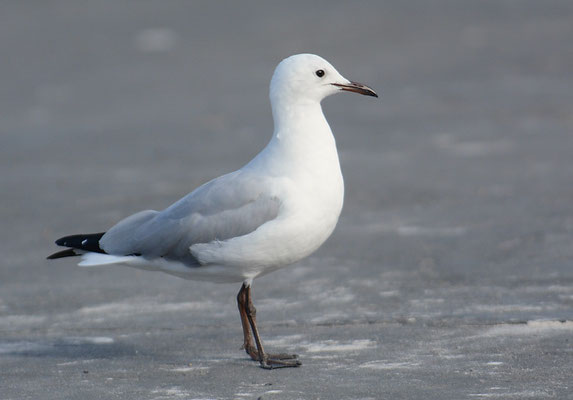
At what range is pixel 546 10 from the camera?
15.5 meters

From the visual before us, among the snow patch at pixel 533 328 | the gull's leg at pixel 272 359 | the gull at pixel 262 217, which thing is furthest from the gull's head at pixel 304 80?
the snow patch at pixel 533 328

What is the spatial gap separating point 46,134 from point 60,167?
1.36 meters

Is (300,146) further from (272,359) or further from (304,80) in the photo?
(272,359)

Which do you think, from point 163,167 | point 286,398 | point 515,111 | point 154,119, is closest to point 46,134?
point 154,119

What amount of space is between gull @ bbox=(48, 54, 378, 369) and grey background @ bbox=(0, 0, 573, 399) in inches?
20.1

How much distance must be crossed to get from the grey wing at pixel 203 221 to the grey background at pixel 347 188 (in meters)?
0.60

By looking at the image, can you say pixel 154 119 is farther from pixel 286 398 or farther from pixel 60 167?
pixel 286 398

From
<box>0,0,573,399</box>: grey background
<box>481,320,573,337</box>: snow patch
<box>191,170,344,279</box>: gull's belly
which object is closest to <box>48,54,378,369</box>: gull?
<box>191,170,344,279</box>: gull's belly

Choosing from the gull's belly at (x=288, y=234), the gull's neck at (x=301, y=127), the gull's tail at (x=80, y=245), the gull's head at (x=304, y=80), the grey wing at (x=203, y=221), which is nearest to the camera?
the gull's belly at (x=288, y=234)

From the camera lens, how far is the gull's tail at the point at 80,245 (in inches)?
254

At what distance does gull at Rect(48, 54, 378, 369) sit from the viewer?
585cm

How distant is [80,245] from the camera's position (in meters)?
6.49

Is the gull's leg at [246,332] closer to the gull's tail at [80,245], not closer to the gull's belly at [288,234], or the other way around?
the gull's belly at [288,234]

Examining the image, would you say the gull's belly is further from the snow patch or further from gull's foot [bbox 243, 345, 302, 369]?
the snow patch
